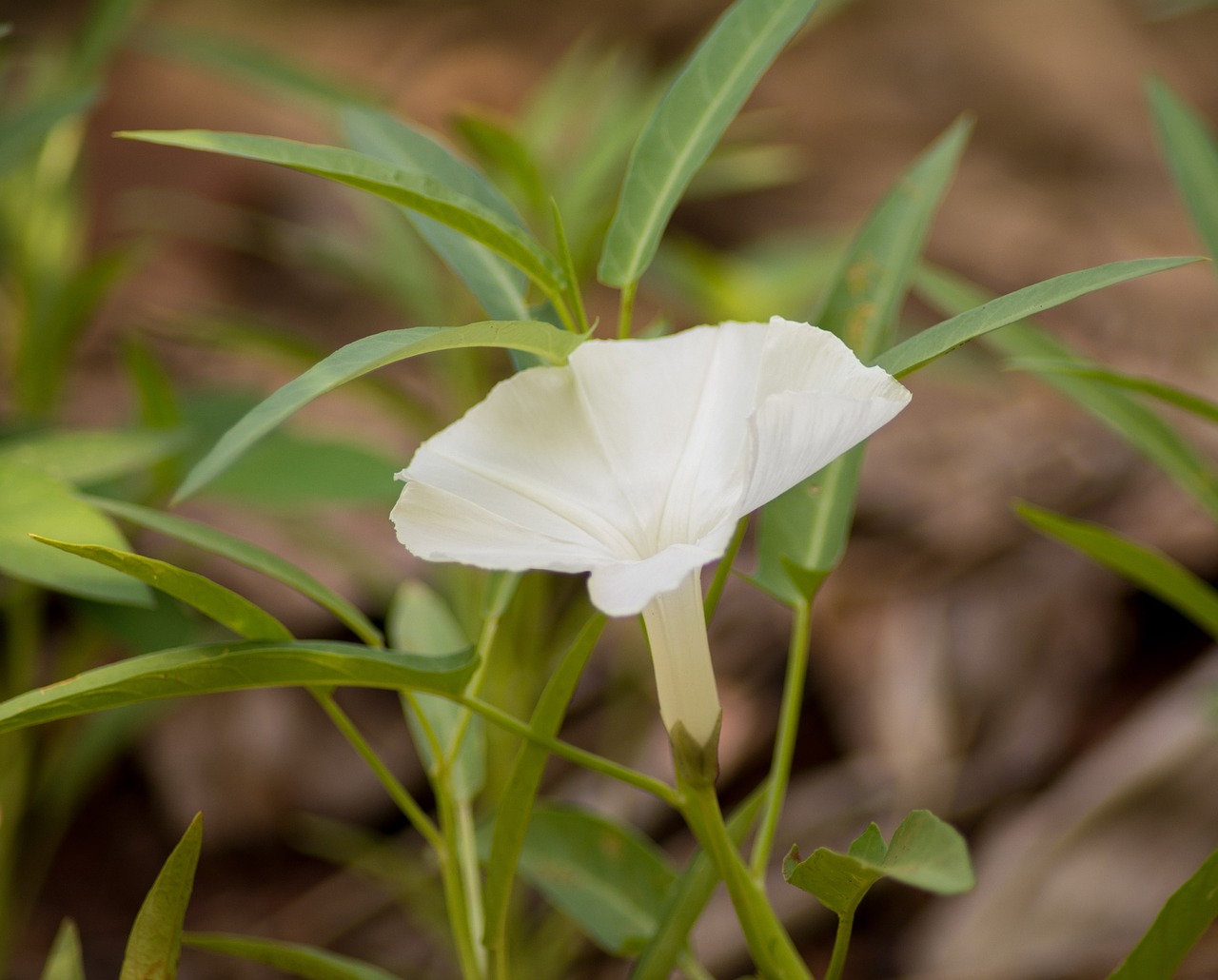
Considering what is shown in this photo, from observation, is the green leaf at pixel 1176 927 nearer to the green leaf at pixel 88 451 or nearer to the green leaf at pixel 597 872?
the green leaf at pixel 597 872

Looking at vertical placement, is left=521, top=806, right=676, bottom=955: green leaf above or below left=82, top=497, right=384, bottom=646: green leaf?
below

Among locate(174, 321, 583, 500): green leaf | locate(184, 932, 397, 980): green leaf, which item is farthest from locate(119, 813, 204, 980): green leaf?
locate(174, 321, 583, 500): green leaf

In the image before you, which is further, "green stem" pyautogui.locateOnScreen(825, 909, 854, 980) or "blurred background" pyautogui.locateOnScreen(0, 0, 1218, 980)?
"blurred background" pyautogui.locateOnScreen(0, 0, 1218, 980)

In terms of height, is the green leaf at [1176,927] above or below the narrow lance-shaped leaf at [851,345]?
below

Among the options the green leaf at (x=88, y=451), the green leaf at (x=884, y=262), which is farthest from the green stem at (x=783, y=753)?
the green leaf at (x=88, y=451)

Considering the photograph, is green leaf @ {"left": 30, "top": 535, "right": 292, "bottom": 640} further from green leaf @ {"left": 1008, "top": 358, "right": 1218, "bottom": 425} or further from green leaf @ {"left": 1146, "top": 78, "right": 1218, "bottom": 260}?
green leaf @ {"left": 1146, "top": 78, "right": 1218, "bottom": 260}

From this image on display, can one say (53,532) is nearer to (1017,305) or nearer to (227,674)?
(227,674)
